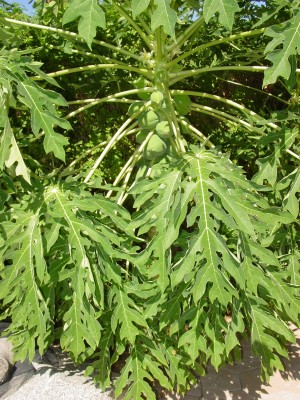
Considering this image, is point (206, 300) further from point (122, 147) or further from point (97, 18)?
point (122, 147)

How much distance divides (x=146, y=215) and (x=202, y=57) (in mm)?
2015

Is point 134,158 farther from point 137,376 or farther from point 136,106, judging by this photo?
point 137,376

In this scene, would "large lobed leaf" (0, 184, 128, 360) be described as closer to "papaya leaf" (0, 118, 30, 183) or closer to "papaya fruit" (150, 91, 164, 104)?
"papaya leaf" (0, 118, 30, 183)

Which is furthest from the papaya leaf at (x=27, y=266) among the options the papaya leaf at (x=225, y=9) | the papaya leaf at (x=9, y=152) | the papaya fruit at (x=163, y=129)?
the papaya leaf at (x=225, y=9)

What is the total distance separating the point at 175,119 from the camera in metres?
2.43

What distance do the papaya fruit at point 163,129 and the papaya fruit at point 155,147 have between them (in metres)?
0.03

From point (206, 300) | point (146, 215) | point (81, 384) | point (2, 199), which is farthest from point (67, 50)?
point (81, 384)

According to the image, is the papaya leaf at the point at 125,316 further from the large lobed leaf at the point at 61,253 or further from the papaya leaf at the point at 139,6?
the papaya leaf at the point at 139,6

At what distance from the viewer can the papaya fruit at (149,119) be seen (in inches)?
93.8

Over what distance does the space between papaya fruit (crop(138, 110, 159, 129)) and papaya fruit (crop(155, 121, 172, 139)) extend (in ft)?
0.09

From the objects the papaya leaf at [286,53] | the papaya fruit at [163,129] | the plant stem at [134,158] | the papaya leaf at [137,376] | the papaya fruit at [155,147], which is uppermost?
the papaya leaf at [286,53]

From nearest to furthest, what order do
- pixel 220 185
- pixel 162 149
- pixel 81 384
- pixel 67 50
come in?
1. pixel 220 185
2. pixel 162 149
3. pixel 67 50
4. pixel 81 384

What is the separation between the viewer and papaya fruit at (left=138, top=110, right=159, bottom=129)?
2383 mm

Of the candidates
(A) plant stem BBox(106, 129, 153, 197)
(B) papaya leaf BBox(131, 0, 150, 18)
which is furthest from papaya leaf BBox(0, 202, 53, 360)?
(B) papaya leaf BBox(131, 0, 150, 18)
